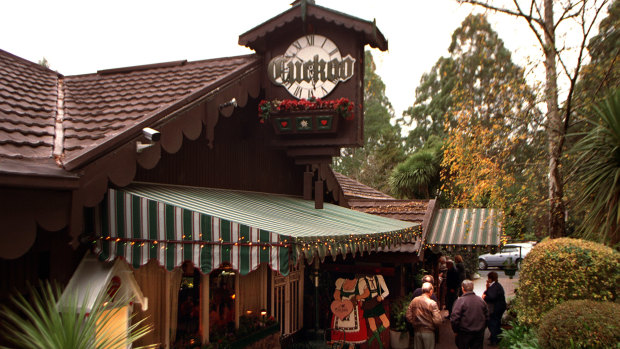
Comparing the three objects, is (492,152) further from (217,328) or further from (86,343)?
(86,343)

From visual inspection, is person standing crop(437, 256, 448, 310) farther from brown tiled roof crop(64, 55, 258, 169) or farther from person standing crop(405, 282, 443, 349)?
brown tiled roof crop(64, 55, 258, 169)

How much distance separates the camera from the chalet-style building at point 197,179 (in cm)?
501

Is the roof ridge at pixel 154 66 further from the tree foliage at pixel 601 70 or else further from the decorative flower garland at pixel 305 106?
the tree foliage at pixel 601 70

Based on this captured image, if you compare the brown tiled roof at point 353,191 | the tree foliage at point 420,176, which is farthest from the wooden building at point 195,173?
the tree foliage at point 420,176

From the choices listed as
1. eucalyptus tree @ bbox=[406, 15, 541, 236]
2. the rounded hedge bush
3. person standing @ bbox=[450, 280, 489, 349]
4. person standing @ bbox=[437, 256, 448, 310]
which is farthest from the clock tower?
person standing @ bbox=[437, 256, 448, 310]

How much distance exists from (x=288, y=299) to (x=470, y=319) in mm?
3575

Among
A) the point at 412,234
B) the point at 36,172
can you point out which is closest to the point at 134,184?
the point at 36,172

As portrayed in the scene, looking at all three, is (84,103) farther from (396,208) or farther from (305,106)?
(396,208)

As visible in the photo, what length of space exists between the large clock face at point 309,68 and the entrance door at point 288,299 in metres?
3.51

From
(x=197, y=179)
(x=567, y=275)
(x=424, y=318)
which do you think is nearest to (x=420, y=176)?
(x=424, y=318)

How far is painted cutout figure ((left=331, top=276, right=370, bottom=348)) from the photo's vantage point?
866 centimetres

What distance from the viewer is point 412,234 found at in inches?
401

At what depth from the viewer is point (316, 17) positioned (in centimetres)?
834

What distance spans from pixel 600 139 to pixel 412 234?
12.9 feet
